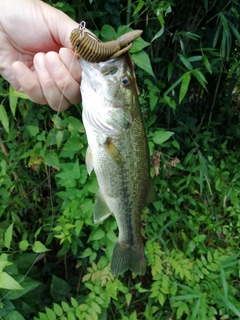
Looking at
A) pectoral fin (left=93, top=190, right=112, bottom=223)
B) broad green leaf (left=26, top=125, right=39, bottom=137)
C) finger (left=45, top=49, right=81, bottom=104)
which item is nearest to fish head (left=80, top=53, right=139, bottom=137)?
finger (left=45, top=49, right=81, bottom=104)

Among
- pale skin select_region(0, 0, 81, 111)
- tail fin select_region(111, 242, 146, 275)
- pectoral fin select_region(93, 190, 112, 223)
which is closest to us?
pale skin select_region(0, 0, 81, 111)

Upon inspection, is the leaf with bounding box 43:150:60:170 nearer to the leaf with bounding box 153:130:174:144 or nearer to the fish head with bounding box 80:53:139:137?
the leaf with bounding box 153:130:174:144

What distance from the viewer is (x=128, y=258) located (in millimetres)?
1635

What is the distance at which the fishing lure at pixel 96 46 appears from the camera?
95 centimetres

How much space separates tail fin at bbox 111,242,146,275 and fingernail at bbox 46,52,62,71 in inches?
35.6

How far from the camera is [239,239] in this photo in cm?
261

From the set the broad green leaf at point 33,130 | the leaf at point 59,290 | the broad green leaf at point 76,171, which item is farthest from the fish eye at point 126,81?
the leaf at point 59,290

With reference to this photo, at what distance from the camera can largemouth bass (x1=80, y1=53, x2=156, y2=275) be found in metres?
1.12

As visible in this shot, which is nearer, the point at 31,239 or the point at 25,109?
the point at 25,109

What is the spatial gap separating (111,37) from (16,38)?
0.53 meters

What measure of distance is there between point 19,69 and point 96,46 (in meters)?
0.40

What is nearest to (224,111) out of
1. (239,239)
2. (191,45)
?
(191,45)

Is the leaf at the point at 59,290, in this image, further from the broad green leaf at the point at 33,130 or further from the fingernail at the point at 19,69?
the fingernail at the point at 19,69

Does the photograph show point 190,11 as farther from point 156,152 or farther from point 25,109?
point 25,109
